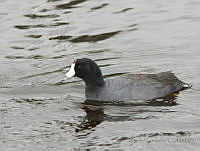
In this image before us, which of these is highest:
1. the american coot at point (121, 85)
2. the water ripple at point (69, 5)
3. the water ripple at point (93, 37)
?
Result: the water ripple at point (69, 5)

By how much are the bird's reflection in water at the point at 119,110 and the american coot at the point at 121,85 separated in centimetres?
11

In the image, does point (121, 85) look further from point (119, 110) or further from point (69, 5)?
point (69, 5)

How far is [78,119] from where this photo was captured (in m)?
9.65

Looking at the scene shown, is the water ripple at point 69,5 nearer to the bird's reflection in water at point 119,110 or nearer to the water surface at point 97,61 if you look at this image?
the water surface at point 97,61

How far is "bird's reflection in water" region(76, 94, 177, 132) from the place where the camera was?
948 cm

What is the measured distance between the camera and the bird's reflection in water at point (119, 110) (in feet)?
31.1

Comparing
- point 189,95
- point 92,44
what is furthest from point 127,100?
point 92,44

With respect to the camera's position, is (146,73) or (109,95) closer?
(109,95)

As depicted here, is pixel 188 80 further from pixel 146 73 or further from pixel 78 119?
pixel 78 119

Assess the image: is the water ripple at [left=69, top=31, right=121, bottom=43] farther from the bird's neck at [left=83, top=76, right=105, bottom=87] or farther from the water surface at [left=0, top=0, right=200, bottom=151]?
the bird's neck at [left=83, top=76, right=105, bottom=87]

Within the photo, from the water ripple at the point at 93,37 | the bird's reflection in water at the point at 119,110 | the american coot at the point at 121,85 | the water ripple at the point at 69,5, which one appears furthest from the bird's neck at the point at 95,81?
the water ripple at the point at 69,5

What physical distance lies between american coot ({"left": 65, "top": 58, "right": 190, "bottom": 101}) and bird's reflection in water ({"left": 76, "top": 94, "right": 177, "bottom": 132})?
113 millimetres

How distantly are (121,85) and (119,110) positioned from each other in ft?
1.93

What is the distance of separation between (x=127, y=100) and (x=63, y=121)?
1343mm
